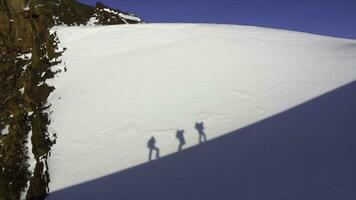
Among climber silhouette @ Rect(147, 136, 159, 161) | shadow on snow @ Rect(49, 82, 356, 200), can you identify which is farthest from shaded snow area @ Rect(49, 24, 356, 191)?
shadow on snow @ Rect(49, 82, 356, 200)

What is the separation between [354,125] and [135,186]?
491 centimetres

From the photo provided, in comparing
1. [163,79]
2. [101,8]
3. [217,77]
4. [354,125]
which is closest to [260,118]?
[354,125]

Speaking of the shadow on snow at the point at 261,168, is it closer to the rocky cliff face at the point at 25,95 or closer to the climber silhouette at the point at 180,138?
the climber silhouette at the point at 180,138

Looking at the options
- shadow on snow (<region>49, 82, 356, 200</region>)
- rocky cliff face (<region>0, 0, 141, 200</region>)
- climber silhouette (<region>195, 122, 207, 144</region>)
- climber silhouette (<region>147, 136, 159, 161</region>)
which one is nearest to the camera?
shadow on snow (<region>49, 82, 356, 200</region>)

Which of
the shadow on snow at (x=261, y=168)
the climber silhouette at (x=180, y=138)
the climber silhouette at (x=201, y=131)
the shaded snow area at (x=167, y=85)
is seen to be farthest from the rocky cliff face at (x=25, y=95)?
the climber silhouette at (x=201, y=131)

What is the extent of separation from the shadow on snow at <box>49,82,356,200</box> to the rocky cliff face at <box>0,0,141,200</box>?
869mm

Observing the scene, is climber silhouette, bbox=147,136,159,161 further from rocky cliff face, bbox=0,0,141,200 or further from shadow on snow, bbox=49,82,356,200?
rocky cliff face, bbox=0,0,141,200

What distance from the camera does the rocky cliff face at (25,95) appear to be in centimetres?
845

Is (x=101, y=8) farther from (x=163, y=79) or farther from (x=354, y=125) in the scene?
(x=354, y=125)

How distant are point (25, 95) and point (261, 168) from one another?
6425 mm

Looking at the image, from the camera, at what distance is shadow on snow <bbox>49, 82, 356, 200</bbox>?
687 cm

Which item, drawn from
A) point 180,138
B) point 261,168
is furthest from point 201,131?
point 261,168

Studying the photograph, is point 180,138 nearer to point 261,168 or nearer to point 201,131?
point 201,131

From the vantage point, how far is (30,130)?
31.3 feet
